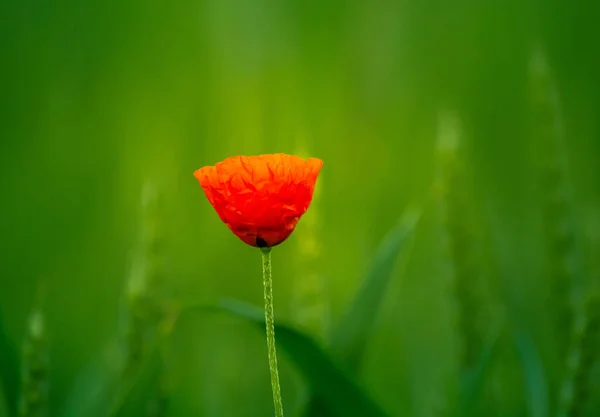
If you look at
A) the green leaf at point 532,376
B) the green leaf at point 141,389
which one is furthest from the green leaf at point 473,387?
the green leaf at point 141,389

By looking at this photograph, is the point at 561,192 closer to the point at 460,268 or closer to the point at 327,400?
the point at 460,268

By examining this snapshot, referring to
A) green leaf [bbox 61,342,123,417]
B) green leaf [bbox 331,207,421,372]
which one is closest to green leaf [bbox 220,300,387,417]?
green leaf [bbox 331,207,421,372]

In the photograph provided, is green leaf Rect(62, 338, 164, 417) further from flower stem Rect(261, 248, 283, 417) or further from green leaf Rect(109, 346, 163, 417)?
flower stem Rect(261, 248, 283, 417)

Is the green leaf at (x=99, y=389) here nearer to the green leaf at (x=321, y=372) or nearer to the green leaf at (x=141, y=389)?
the green leaf at (x=141, y=389)

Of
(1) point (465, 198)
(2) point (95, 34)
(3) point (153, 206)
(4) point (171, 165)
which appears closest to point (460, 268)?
(1) point (465, 198)

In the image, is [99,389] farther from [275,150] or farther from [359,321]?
[275,150]

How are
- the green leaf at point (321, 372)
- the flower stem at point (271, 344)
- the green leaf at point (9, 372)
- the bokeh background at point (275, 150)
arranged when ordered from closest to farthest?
1. the flower stem at point (271, 344)
2. the green leaf at point (321, 372)
3. the green leaf at point (9, 372)
4. the bokeh background at point (275, 150)

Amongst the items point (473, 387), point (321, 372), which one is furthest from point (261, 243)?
point (473, 387)
